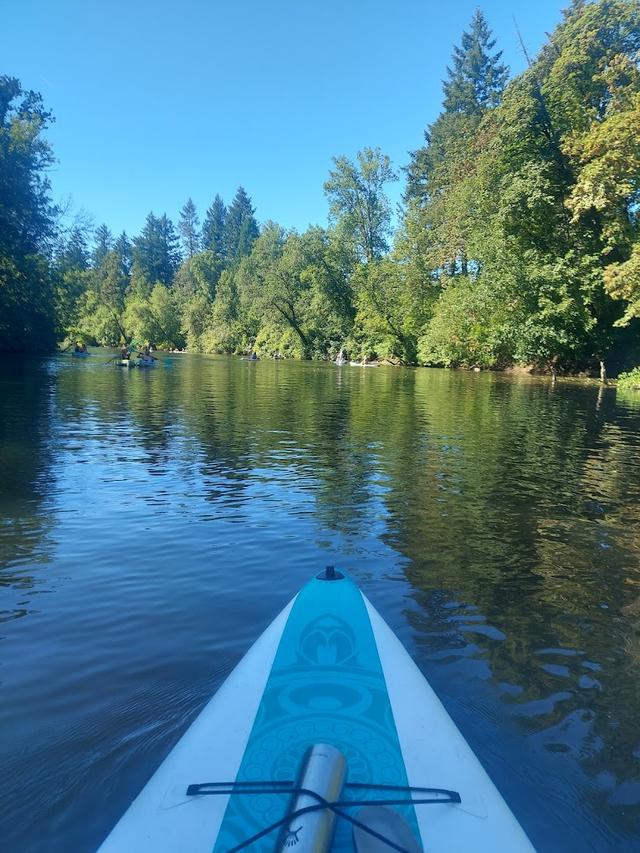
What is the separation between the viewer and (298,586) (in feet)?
19.6

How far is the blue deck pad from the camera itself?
8.28 ft

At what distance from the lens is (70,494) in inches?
355

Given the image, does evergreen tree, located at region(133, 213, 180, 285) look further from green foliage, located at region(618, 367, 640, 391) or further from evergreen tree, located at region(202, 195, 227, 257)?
green foliage, located at region(618, 367, 640, 391)

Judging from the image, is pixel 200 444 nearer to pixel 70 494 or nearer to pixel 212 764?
pixel 70 494

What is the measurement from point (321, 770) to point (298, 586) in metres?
3.39

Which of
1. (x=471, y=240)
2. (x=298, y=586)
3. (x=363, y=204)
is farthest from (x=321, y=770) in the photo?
(x=363, y=204)

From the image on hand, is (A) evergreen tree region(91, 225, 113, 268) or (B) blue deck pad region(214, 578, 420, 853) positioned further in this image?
(A) evergreen tree region(91, 225, 113, 268)

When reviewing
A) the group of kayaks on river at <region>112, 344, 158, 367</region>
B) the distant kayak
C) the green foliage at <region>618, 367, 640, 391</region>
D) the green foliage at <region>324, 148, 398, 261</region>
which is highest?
the green foliage at <region>324, 148, 398, 261</region>

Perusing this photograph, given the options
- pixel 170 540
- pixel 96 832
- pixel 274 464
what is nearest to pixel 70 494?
pixel 170 540

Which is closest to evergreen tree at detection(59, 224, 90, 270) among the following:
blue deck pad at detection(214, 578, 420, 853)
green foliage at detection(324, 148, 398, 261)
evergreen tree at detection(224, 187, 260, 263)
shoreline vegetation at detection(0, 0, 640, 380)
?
shoreline vegetation at detection(0, 0, 640, 380)

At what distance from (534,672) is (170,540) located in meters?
4.57

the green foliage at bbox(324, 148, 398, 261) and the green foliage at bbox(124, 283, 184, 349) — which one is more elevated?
the green foliage at bbox(324, 148, 398, 261)

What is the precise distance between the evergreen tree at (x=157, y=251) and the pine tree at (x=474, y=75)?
242 ft

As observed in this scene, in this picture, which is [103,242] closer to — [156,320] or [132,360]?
[156,320]
